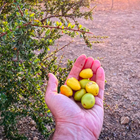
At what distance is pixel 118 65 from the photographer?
3.88 meters

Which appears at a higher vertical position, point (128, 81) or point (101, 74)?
point (101, 74)

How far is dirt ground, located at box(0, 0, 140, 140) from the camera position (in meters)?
2.41

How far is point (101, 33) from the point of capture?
5715 millimetres

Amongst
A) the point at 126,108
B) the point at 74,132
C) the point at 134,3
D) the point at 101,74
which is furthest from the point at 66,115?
the point at 134,3

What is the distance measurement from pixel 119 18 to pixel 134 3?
11.0ft

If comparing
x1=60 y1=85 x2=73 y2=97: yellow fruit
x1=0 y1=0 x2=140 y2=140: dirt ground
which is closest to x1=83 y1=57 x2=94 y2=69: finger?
x1=0 y1=0 x2=140 y2=140: dirt ground

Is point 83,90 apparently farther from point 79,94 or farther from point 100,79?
point 100,79

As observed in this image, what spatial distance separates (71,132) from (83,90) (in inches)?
19.5

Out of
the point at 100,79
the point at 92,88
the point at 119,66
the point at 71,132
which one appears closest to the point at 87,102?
the point at 92,88

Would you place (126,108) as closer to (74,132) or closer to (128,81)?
(128,81)

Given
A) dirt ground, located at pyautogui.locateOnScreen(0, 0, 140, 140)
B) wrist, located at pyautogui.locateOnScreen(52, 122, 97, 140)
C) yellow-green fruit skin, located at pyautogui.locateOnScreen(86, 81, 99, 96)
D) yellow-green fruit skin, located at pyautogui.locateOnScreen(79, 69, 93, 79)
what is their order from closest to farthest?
1. wrist, located at pyautogui.locateOnScreen(52, 122, 97, 140)
2. yellow-green fruit skin, located at pyautogui.locateOnScreen(86, 81, 99, 96)
3. yellow-green fruit skin, located at pyautogui.locateOnScreen(79, 69, 93, 79)
4. dirt ground, located at pyautogui.locateOnScreen(0, 0, 140, 140)

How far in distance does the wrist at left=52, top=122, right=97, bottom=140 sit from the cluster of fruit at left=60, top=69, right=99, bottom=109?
23 centimetres

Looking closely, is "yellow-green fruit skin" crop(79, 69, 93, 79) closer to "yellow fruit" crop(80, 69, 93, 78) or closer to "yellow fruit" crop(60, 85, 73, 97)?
"yellow fruit" crop(80, 69, 93, 78)

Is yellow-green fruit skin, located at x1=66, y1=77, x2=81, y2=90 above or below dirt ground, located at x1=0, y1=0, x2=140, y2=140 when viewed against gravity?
above
